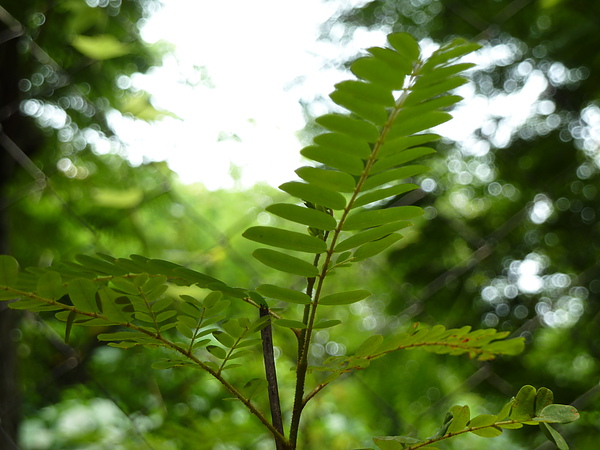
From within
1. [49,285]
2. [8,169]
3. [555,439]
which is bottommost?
[555,439]

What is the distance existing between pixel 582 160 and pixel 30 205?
42.6 inches

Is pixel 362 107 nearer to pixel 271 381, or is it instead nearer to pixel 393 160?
pixel 393 160

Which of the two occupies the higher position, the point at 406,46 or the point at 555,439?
the point at 406,46

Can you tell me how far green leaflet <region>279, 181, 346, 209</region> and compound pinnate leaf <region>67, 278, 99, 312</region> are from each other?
106 mm

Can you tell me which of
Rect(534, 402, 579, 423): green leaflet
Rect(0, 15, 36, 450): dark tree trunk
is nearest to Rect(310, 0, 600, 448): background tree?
Rect(0, 15, 36, 450): dark tree trunk

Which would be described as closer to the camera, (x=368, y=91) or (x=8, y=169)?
(x=368, y=91)

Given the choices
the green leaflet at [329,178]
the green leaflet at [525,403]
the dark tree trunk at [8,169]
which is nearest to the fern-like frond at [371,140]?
the green leaflet at [329,178]

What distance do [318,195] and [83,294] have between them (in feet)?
0.40

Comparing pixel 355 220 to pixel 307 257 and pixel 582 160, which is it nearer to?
pixel 307 257

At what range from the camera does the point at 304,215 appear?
269mm

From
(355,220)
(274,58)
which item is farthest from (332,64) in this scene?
(355,220)

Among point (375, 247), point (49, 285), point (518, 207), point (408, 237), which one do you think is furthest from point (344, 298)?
point (518, 207)

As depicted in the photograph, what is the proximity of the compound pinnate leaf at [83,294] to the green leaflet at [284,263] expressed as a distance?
0.08 metres

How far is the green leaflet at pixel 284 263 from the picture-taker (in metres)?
0.27
